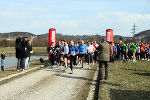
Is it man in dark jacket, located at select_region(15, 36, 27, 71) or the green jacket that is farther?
man in dark jacket, located at select_region(15, 36, 27, 71)

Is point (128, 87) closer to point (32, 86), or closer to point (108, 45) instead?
point (108, 45)

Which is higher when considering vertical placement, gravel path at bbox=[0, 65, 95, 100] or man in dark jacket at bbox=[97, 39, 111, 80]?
man in dark jacket at bbox=[97, 39, 111, 80]

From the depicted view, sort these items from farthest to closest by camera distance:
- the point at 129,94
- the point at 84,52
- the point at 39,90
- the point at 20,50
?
the point at 84,52 → the point at 20,50 → the point at 39,90 → the point at 129,94

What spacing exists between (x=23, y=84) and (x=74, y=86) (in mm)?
2129

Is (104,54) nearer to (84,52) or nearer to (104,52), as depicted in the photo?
(104,52)

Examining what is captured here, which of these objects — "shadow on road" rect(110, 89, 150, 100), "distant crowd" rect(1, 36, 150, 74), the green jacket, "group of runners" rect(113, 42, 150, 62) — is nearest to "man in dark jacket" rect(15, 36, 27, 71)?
"distant crowd" rect(1, 36, 150, 74)

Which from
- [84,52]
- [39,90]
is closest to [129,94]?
[39,90]

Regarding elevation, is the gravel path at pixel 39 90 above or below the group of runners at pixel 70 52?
below

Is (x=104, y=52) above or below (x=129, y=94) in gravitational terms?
above

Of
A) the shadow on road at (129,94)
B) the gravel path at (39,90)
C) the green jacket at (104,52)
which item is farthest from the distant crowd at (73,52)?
the shadow on road at (129,94)

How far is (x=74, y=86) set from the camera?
10.5 meters

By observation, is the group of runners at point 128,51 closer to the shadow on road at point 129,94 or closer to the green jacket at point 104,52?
the green jacket at point 104,52

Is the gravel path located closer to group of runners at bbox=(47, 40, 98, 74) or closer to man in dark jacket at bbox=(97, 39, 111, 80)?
man in dark jacket at bbox=(97, 39, 111, 80)

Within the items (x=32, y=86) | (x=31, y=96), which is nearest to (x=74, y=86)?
(x=32, y=86)
